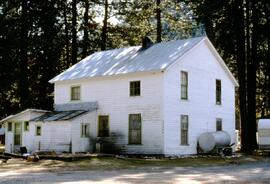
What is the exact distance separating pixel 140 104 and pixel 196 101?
14.4 ft

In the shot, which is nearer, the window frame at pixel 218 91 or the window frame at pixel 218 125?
the window frame at pixel 218 125

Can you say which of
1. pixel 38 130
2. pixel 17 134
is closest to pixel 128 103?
pixel 38 130

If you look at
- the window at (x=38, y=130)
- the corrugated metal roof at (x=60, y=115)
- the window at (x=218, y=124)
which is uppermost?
the corrugated metal roof at (x=60, y=115)

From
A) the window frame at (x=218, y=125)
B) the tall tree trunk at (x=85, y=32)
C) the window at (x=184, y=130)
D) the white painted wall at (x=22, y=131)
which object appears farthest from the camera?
the tall tree trunk at (x=85, y=32)

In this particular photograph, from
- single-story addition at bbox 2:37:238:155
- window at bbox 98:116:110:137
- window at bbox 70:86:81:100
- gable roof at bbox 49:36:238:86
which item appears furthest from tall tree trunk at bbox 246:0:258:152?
window at bbox 70:86:81:100

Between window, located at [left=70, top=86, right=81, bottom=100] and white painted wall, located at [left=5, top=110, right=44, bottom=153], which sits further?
window, located at [left=70, top=86, right=81, bottom=100]

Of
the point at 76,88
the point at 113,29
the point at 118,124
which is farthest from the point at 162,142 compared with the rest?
the point at 113,29

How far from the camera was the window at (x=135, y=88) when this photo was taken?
33.7 m

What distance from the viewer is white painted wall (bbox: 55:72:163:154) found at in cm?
3256

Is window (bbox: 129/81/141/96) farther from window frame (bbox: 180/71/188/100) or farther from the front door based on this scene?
the front door

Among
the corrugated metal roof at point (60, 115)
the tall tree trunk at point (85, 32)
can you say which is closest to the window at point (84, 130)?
the corrugated metal roof at point (60, 115)

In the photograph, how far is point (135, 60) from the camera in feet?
118

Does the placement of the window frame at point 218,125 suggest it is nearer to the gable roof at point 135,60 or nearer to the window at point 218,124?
the window at point 218,124

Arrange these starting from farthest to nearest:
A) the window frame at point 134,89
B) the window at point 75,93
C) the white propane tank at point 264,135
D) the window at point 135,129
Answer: the window at point 75,93, the white propane tank at point 264,135, the window frame at point 134,89, the window at point 135,129
